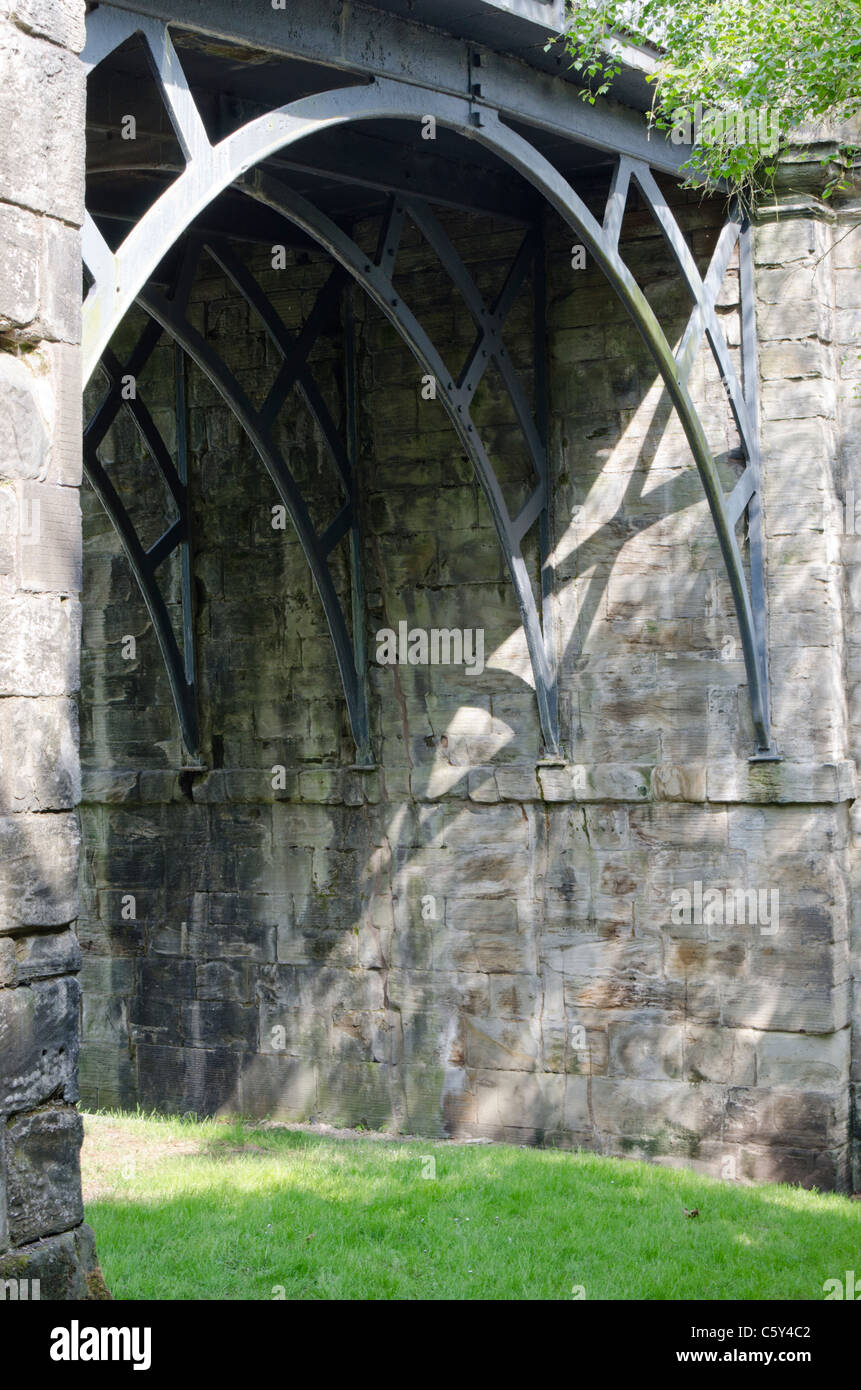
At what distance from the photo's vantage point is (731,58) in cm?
691

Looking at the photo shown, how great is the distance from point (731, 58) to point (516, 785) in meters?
4.39

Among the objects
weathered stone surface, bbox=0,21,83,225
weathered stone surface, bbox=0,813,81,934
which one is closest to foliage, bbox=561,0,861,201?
weathered stone surface, bbox=0,21,83,225

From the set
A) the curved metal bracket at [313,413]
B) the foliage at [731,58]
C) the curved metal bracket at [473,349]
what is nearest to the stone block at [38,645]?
the curved metal bracket at [473,349]

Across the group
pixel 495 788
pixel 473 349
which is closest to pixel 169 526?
pixel 473 349

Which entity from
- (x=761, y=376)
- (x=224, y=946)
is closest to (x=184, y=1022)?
(x=224, y=946)

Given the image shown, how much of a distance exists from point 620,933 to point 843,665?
209cm

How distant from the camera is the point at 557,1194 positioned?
723 cm

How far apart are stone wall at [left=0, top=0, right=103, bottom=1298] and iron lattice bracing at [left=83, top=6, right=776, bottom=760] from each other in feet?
3.20

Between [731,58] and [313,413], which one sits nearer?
[731,58]

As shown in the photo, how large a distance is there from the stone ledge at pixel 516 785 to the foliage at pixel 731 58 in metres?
3.36

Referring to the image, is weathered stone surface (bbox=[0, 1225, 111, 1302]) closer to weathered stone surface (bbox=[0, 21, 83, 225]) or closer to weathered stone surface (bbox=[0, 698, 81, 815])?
weathered stone surface (bbox=[0, 698, 81, 815])

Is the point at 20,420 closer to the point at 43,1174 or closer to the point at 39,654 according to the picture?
the point at 39,654

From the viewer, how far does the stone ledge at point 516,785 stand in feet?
28.5

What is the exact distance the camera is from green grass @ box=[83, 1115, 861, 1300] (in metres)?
5.76
